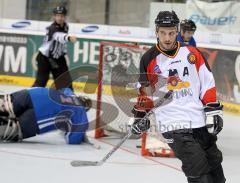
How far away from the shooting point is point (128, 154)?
18.2 feet

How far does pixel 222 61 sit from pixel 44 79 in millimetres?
2486

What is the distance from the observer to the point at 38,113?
5.62 m

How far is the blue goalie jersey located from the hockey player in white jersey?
233 cm

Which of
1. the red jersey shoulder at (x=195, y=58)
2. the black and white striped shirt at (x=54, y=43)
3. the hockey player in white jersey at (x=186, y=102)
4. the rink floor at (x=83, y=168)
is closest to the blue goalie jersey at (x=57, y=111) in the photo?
the rink floor at (x=83, y=168)

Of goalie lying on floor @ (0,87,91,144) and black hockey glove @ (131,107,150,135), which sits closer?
black hockey glove @ (131,107,150,135)

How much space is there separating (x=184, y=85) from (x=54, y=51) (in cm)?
413

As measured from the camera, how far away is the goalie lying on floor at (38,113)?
5645mm

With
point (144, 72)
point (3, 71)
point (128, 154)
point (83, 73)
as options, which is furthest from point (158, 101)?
point (3, 71)

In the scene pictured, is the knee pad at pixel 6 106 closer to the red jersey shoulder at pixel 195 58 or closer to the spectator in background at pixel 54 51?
the spectator in background at pixel 54 51

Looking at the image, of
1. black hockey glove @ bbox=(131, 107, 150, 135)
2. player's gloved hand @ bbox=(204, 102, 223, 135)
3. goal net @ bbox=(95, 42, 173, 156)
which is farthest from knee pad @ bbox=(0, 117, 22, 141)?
player's gloved hand @ bbox=(204, 102, 223, 135)

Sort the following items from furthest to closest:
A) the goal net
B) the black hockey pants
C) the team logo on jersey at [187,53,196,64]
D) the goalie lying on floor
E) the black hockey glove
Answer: the goalie lying on floor < the goal net < the black hockey glove < the team logo on jersey at [187,53,196,64] < the black hockey pants

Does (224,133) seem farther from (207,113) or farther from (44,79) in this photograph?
(207,113)

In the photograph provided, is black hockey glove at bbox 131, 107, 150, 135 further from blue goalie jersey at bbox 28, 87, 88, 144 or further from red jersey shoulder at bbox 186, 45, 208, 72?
blue goalie jersey at bbox 28, 87, 88, 144

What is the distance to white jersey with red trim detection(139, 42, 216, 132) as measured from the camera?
3.36 meters
